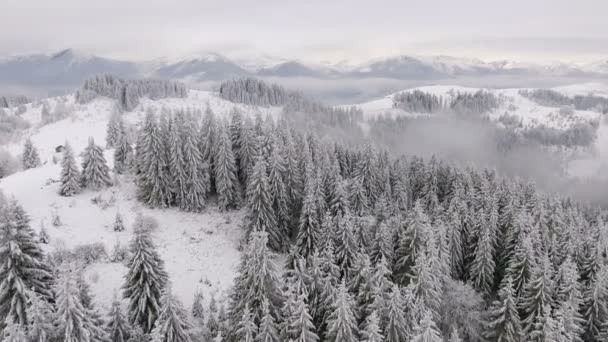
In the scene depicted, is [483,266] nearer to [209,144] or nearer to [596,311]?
[596,311]

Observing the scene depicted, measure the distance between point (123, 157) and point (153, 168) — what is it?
15184 millimetres

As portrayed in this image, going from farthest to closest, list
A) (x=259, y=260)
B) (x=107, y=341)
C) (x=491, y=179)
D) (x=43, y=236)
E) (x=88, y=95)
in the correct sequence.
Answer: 1. (x=88, y=95)
2. (x=491, y=179)
3. (x=43, y=236)
4. (x=259, y=260)
5. (x=107, y=341)

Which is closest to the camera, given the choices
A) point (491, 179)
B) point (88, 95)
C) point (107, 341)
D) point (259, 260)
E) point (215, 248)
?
point (107, 341)

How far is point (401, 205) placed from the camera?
64.3 m

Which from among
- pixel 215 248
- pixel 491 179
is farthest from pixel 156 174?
pixel 491 179

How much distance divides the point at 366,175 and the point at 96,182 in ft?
134

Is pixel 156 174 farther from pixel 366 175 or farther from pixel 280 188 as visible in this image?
pixel 366 175

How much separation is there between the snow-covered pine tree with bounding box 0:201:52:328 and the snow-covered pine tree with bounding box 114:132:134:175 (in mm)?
37622

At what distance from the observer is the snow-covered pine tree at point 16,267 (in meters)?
25.3

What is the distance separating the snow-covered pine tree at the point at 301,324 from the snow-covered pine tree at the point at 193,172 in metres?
32.9

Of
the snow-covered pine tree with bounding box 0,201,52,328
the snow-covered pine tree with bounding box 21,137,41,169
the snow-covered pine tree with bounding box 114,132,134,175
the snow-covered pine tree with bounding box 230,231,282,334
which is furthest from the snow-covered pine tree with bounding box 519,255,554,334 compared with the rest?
the snow-covered pine tree with bounding box 21,137,41,169

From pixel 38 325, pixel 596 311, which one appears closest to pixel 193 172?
pixel 38 325

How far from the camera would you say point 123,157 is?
65.4 meters

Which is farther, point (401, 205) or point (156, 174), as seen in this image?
point (401, 205)
